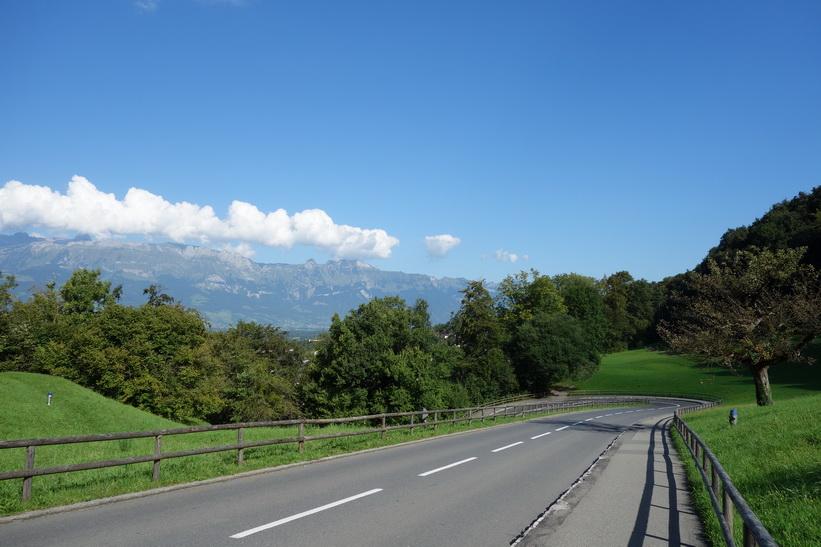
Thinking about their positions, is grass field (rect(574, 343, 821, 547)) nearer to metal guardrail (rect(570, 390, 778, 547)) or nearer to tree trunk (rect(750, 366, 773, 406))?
metal guardrail (rect(570, 390, 778, 547))

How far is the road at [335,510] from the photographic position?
6.73 m

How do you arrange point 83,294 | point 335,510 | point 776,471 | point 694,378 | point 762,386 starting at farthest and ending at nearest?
point 694,378, point 83,294, point 762,386, point 776,471, point 335,510

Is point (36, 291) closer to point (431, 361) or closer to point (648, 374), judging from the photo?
point (431, 361)

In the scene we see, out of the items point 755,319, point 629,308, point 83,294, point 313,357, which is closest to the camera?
point 755,319

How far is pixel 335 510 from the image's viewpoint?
8.31m

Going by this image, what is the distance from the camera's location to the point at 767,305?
32.1 meters

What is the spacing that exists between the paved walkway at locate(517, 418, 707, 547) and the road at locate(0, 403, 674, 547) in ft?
1.37

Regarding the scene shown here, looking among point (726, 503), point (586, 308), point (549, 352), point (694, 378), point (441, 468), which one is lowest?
point (694, 378)

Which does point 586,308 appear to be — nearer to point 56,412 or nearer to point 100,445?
point 56,412

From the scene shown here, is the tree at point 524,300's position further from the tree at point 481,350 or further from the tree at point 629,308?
the tree at point 629,308

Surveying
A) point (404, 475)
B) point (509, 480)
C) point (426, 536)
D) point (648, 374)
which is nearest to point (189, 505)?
point (426, 536)

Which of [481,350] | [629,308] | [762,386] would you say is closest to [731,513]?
[762,386]

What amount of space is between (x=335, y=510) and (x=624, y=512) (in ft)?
16.1

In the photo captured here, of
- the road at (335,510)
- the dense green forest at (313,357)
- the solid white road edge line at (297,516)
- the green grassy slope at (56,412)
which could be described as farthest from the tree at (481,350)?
the solid white road edge line at (297,516)
